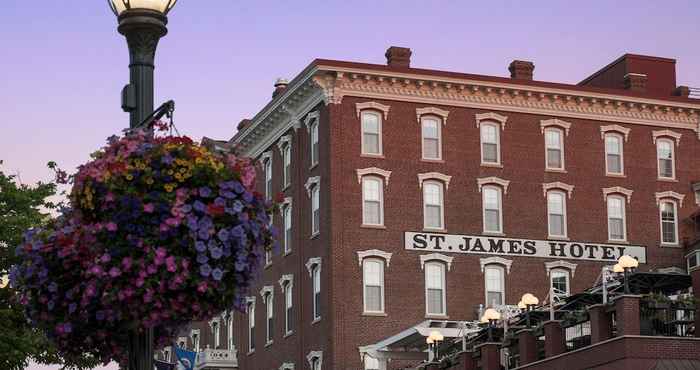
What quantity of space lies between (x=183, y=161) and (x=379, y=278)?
4779 centimetres

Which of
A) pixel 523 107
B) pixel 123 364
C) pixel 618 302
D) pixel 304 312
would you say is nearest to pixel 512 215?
pixel 523 107

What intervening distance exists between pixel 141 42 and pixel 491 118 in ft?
166

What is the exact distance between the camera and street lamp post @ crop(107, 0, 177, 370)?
41.4ft

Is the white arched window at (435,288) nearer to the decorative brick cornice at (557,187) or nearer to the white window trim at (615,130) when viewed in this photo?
the decorative brick cornice at (557,187)

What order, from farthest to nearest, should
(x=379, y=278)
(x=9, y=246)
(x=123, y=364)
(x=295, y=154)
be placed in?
(x=295, y=154) → (x=379, y=278) → (x=9, y=246) → (x=123, y=364)

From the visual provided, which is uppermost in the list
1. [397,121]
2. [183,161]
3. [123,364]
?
[397,121]

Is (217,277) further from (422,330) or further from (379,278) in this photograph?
(379,278)

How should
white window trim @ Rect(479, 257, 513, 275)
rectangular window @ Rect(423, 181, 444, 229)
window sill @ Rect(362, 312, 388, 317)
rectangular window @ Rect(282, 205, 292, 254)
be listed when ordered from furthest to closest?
rectangular window @ Rect(282, 205, 292, 254)
white window trim @ Rect(479, 257, 513, 275)
rectangular window @ Rect(423, 181, 444, 229)
window sill @ Rect(362, 312, 388, 317)

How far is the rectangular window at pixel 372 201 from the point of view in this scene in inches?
2366

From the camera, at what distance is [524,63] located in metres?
64.9

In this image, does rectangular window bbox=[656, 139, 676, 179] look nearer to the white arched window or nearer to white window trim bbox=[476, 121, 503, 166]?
white window trim bbox=[476, 121, 503, 166]

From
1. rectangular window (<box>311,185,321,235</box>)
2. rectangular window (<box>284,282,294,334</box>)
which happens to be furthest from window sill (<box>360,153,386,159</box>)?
rectangular window (<box>284,282,294,334</box>)

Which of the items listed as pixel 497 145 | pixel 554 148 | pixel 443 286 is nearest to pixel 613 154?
pixel 554 148

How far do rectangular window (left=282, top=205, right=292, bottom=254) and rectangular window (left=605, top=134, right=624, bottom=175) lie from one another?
14214 mm
